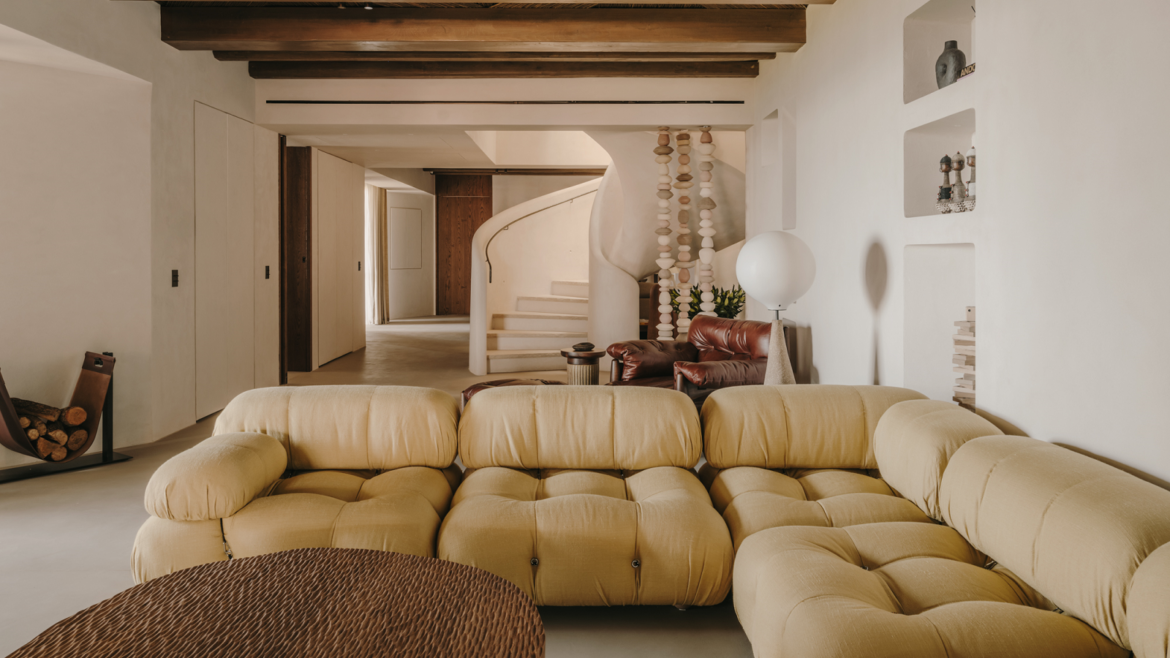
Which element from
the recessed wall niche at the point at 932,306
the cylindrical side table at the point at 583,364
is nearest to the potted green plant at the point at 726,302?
the cylindrical side table at the point at 583,364

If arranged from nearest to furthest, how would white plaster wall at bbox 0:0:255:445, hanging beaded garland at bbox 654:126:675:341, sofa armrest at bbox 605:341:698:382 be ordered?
white plaster wall at bbox 0:0:255:445, sofa armrest at bbox 605:341:698:382, hanging beaded garland at bbox 654:126:675:341

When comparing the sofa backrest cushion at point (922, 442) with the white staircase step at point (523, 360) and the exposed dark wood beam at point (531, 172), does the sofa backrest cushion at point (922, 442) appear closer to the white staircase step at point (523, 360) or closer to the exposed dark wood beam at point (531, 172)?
the white staircase step at point (523, 360)

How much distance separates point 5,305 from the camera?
422 cm

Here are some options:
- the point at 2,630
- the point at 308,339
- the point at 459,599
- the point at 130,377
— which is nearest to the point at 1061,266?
the point at 459,599

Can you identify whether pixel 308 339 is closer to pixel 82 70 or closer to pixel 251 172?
pixel 251 172

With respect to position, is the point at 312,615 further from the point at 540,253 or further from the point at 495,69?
the point at 540,253

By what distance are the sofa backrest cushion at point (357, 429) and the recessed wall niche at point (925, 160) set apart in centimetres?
232

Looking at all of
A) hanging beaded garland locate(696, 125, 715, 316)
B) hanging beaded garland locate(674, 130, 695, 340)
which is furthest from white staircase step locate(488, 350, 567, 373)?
hanging beaded garland locate(696, 125, 715, 316)

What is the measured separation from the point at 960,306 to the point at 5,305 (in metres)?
5.07

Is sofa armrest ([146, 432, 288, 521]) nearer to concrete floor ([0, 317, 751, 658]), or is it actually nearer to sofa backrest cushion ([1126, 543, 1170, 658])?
concrete floor ([0, 317, 751, 658])

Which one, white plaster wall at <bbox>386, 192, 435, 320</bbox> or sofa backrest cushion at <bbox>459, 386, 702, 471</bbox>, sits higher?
white plaster wall at <bbox>386, 192, 435, 320</bbox>

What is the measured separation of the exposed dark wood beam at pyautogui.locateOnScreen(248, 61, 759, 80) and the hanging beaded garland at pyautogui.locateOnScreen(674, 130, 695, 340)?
667mm

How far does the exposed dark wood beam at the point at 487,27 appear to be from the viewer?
4887mm

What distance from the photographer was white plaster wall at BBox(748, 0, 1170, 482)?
2.04m
